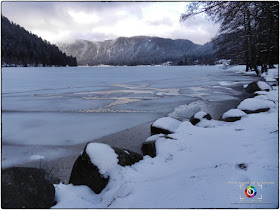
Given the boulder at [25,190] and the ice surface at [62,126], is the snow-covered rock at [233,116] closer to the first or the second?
the ice surface at [62,126]

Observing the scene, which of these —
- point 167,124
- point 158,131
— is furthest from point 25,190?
point 167,124

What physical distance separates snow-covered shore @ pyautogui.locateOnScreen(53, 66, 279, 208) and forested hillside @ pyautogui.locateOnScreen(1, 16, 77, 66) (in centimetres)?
10967

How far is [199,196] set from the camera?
8.62ft

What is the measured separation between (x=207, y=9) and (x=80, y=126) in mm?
5066

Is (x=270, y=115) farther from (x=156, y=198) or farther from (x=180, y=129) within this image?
(x=156, y=198)

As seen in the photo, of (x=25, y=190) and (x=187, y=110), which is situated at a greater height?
(x=25, y=190)

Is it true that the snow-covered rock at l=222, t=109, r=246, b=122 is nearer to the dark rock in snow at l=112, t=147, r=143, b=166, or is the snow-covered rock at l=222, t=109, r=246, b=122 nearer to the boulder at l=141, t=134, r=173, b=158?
the boulder at l=141, t=134, r=173, b=158

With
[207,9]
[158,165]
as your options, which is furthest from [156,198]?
[207,9]

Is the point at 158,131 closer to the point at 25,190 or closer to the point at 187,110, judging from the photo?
the point at 187,110

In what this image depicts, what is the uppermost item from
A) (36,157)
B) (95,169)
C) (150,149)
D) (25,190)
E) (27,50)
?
(27,50)

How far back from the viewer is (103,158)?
11.8ft

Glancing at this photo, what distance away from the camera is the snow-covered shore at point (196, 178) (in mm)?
2559

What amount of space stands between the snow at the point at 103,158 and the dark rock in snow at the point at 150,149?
110 centimetres

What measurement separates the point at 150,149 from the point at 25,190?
2696 millimetres
